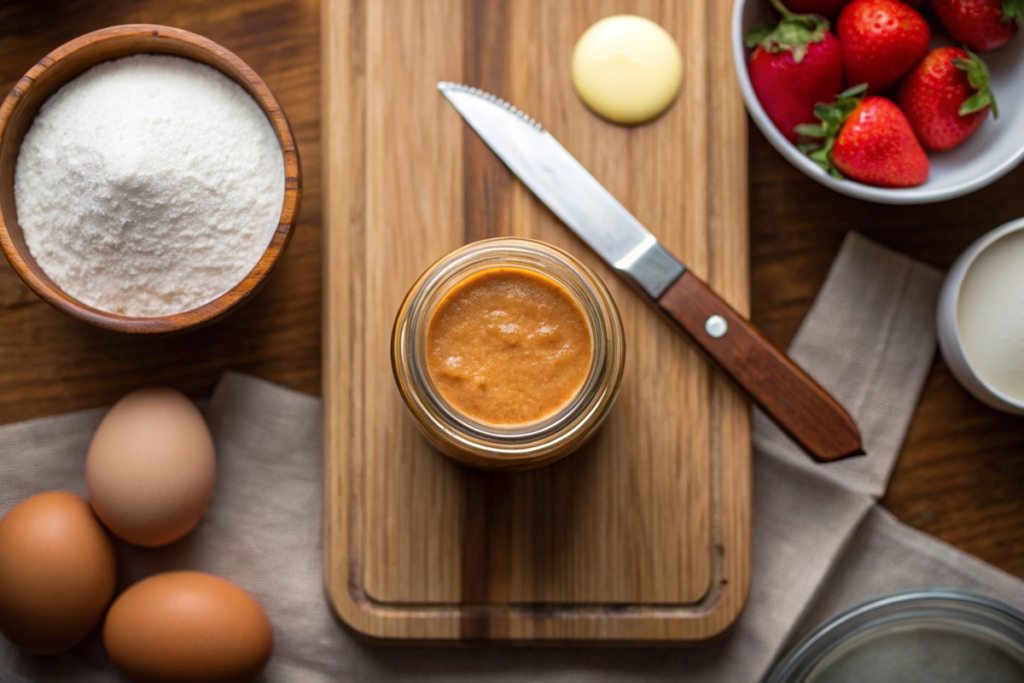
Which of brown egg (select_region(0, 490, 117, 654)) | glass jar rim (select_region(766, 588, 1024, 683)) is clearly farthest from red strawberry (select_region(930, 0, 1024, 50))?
brown egg (select_region(0, 490, 117, 654))

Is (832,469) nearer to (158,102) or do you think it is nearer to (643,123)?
(643,123)

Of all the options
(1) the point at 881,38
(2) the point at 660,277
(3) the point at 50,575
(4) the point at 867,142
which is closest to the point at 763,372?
(2) the point at 660,277

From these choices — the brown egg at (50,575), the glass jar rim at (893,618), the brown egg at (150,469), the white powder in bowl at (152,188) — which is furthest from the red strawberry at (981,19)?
the brown egg at (50,575)

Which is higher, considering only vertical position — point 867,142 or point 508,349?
point 867,142

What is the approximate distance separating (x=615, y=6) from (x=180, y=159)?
0.49m

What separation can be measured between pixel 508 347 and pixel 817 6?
513 mm

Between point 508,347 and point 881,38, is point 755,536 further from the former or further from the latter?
point 881,38

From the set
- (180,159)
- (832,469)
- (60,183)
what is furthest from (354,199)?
Result: (832,469)

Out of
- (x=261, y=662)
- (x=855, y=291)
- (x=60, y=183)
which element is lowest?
(x=261, y=662)

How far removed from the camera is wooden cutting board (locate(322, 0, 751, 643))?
0.79m

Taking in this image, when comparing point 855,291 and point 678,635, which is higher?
point 855,291

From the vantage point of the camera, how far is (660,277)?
0.77 metres

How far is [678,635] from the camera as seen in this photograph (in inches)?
31.2

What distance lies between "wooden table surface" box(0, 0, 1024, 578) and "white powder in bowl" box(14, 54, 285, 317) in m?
0.10
